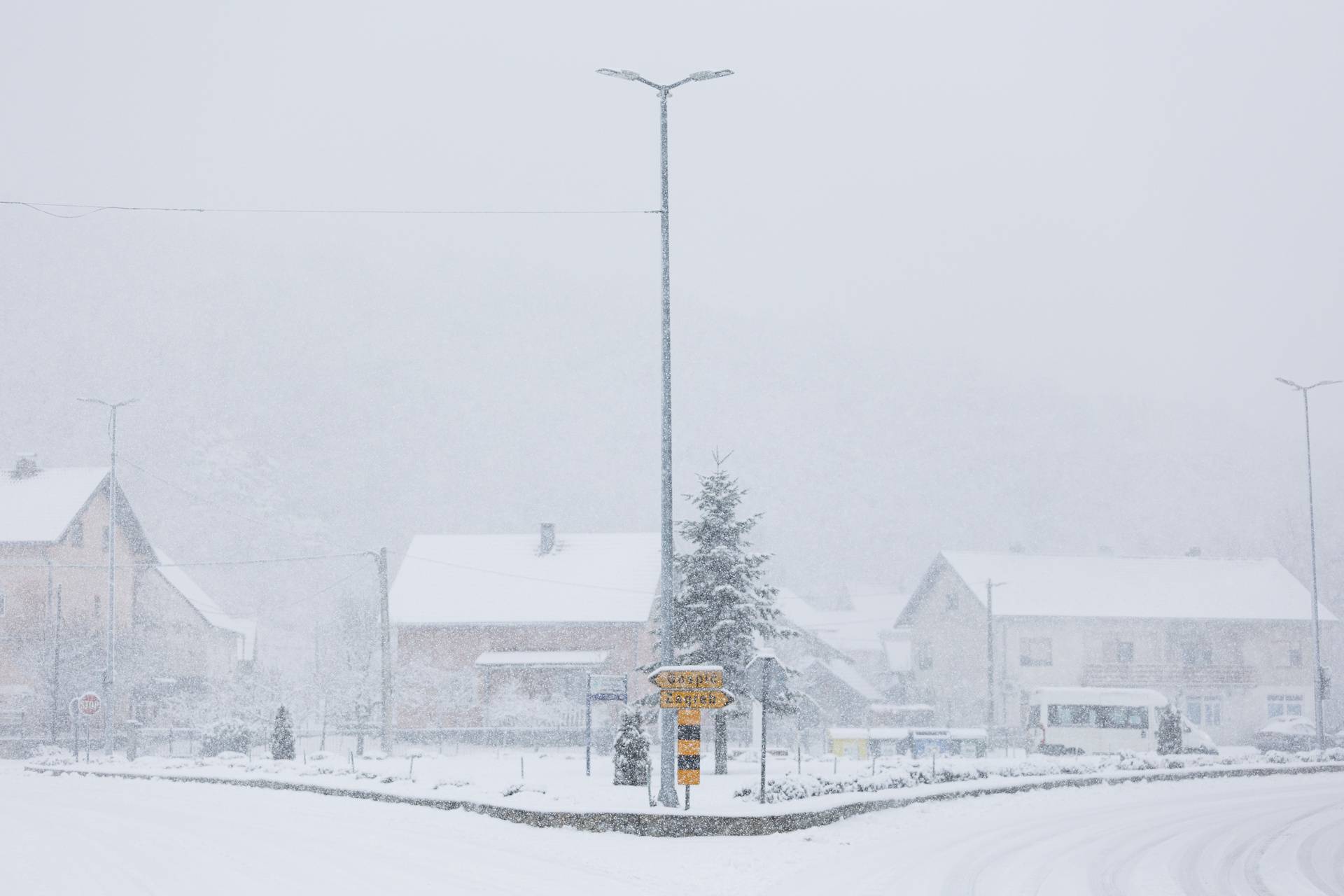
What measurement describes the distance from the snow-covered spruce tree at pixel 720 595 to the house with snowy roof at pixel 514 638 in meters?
25.3

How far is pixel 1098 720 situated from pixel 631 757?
2788cm

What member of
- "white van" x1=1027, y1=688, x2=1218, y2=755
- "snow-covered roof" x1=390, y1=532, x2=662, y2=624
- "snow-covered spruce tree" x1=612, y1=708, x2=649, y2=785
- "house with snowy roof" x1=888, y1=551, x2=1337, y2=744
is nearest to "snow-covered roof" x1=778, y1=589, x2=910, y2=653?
"house with snowy roof" x1=888, y1=551, x2=1337, y2=744

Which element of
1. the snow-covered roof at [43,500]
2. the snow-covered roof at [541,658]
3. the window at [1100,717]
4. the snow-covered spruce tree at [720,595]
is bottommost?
the window at [1100,717]

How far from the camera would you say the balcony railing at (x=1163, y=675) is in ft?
226

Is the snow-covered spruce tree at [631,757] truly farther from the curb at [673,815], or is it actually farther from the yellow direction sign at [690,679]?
→ the yellow direction sign at [690,679]

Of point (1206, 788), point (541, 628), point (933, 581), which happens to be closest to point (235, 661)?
point (541, 628)

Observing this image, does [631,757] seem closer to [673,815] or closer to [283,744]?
[673,815]

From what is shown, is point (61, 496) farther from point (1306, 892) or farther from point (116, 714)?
point (1306, 892)

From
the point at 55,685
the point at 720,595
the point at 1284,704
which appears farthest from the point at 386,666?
the point at 1284,704

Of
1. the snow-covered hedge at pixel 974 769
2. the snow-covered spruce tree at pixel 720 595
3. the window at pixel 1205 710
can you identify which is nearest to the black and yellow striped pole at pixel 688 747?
the snow-covered hedge at pixel 974 769

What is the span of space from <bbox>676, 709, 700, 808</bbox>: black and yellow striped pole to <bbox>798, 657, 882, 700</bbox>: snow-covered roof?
51032 mm

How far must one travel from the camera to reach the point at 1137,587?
73.7 m

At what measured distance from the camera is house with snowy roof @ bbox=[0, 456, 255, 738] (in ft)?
194

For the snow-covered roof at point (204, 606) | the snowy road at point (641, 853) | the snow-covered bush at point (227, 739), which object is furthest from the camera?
the snow-covered roof at point (204, 606)
